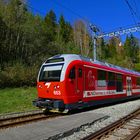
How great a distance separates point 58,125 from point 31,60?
98.0 ft

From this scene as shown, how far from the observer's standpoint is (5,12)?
1585 inches

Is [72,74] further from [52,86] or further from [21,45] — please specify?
[21,45]

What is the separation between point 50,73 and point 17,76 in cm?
1668

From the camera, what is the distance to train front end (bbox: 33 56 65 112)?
16.3 meters

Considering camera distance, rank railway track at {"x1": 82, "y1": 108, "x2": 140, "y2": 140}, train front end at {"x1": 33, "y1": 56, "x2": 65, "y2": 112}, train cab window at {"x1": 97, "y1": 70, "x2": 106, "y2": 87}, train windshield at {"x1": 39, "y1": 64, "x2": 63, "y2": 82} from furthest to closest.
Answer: train cab window at {"x1": 97, "y1": 70, "x2": 106, "y2": 87} < train windshield at {"x1": 39, "y1": 64, "x2": 63, "y2": 82} < train front end at {"x1": 33, "y1": 56, "x2": 65, "y2": 112} < railway track at {"x1": 82, "y1": 108, "x2": 140, "y2": 140}

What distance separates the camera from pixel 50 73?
1719 cm

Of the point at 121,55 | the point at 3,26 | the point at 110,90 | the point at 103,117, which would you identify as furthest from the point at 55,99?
the point at 121,55

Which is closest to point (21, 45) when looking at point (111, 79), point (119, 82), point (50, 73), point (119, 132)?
point (119, 82)

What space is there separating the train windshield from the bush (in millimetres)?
14461

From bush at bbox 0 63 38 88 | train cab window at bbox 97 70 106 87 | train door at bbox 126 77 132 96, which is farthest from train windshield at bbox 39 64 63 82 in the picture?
bush at bbox 0 63 38 88

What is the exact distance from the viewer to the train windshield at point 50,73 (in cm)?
1668

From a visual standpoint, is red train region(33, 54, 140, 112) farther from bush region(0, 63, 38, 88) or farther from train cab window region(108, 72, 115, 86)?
bush region(0, 63, 38, 88)

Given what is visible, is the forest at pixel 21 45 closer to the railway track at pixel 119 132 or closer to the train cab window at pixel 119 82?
the train cab window at pixel 119 82

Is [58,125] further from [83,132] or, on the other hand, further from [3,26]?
[3,26]
